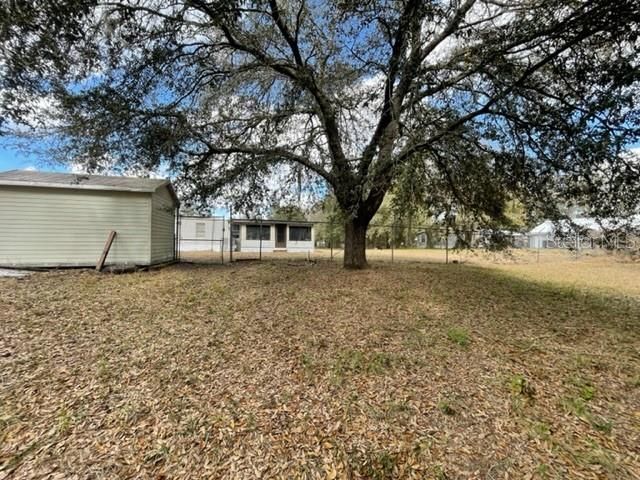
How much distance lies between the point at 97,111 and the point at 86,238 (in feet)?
17.1

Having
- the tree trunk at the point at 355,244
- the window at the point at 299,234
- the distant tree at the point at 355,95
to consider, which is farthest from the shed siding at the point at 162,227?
the window at the point at 299,234

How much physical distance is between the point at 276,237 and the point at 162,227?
11871 millimetres

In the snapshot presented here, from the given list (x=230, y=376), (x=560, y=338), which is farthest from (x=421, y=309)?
(x=230, y=376)

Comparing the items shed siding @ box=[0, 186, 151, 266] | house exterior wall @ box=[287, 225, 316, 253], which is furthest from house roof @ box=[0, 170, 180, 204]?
house exterior wall @ box=[287, 225, 316, 253]

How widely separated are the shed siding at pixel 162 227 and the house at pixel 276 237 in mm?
9273

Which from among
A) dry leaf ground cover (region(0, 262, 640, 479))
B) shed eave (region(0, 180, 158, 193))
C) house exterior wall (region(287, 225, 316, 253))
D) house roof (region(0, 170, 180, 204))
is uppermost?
house roof (region(0, 170, 180, 204))

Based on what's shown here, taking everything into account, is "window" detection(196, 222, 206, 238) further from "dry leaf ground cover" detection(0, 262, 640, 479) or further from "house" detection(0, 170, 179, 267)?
"dry leaf ground cover" detection(0, 262, 640, 479)

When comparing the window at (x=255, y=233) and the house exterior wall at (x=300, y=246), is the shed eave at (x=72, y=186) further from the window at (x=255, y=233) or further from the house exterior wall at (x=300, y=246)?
the house exterior wall at (x=300, y=246)

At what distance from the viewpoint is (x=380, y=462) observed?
212 centimetres

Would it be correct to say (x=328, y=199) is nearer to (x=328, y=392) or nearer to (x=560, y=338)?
(x=560, y=338)

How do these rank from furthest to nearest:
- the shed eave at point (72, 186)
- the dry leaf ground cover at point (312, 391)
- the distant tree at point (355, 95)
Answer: the shed eave at point (72, 186) < the distant tree at point (355, 95) < the dry leaf ground cover at point (312, 391)

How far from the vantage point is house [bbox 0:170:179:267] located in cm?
898

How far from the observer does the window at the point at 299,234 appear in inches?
907

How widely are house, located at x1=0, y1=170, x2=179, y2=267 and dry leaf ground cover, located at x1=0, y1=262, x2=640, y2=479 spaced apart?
4.64m
